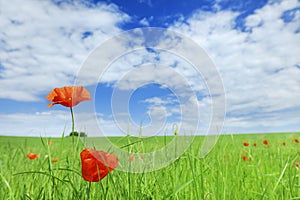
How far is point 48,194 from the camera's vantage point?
1.51m

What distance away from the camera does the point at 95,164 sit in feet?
3.64

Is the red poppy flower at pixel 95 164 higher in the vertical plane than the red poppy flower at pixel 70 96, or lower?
lower

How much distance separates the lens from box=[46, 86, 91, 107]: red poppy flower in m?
1.37

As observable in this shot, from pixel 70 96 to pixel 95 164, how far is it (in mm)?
410

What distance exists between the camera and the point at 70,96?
4.52 ft

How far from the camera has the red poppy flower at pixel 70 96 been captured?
137 cm

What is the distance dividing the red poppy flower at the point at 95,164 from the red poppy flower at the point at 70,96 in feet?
1.07

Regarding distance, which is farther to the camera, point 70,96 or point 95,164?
point 70,96

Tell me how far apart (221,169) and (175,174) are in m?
0.34

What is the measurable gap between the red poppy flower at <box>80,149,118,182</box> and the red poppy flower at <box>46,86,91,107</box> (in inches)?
12.8

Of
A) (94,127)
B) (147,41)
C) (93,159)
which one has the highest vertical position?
(147,41)

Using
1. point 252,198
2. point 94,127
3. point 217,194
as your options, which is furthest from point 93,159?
point 252,198

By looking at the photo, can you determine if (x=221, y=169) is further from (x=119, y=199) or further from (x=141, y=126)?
(x=119, y=199)

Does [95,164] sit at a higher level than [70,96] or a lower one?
lower
